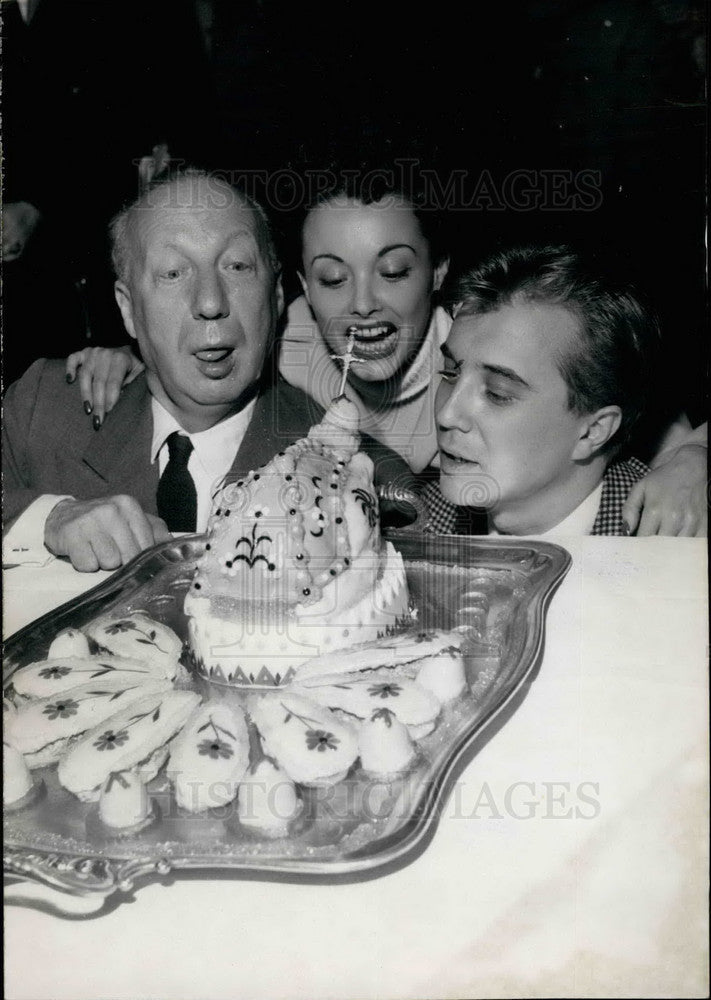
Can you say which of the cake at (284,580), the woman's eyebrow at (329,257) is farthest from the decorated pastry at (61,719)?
the woman's eyebrow at (329,257)

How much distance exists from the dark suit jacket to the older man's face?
0.20 ft

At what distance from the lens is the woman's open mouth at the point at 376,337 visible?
136cm

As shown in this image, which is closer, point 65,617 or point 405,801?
point 405,801

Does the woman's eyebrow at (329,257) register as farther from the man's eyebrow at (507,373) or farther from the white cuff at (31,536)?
the white cuff at (31,536)

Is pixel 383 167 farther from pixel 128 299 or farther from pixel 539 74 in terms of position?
pixel 128 299

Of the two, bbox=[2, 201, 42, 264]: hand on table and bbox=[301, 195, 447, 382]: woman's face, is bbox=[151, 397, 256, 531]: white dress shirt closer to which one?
bbox=[301, 195, 447, 382]: woman's face

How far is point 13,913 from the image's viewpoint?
1.11 m

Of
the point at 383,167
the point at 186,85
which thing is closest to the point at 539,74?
the point at 383,167

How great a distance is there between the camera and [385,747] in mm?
1062

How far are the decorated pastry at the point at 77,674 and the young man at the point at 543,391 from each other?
510 millimetres

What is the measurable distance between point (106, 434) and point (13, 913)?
702 mm

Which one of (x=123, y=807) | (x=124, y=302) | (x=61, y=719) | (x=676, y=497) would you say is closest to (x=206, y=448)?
(x=124, y=302)

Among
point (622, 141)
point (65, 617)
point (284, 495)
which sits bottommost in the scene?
point (65, 617)

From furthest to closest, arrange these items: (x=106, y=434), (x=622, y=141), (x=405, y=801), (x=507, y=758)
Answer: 1. (x=106, y=434)
2. (x=622, y=141)
3. (x=507, y=758)
4. (x=405, y=801)
